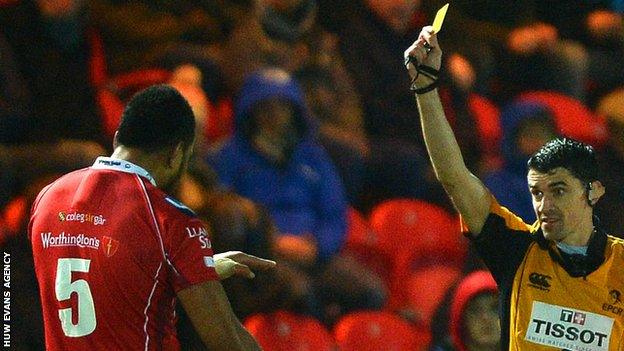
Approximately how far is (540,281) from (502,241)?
6.3 inches

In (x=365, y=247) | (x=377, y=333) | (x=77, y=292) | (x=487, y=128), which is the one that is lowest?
(x=377, y=333)

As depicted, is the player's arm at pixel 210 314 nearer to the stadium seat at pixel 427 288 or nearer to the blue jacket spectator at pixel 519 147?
the stadium seat at pixel 427 288

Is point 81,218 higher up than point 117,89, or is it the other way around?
point 117,89

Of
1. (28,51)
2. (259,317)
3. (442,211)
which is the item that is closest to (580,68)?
(442,211)

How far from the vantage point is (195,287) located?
312 centimetres

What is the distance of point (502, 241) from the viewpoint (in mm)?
3801

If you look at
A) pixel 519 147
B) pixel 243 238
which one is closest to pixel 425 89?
pixel 243 238

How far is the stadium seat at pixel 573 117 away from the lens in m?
7.80

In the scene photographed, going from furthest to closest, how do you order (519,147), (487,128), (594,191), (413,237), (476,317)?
(487,128) → (519,147) → (413,237) → (476,317) → (594,191)

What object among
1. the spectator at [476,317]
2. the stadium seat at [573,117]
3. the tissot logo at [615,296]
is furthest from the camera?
the stadium seat at [573,117]

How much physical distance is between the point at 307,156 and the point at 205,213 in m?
0.98

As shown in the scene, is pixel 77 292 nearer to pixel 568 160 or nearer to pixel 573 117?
pixel 568 160

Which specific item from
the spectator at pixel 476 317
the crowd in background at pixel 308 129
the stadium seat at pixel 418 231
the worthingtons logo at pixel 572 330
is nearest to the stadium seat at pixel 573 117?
the crowd in background at pixel 308 129

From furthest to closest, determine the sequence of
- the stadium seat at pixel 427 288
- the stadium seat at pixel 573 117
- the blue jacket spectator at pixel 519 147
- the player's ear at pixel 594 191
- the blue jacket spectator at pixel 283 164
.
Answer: the stadium seat at pixel 573 117
the blue jacket spectator at pixel 519 147
the stadium seat at pixel 427 288
the blue jacket spectator at pixel 283 164
the player's ear at pixel 594 191
